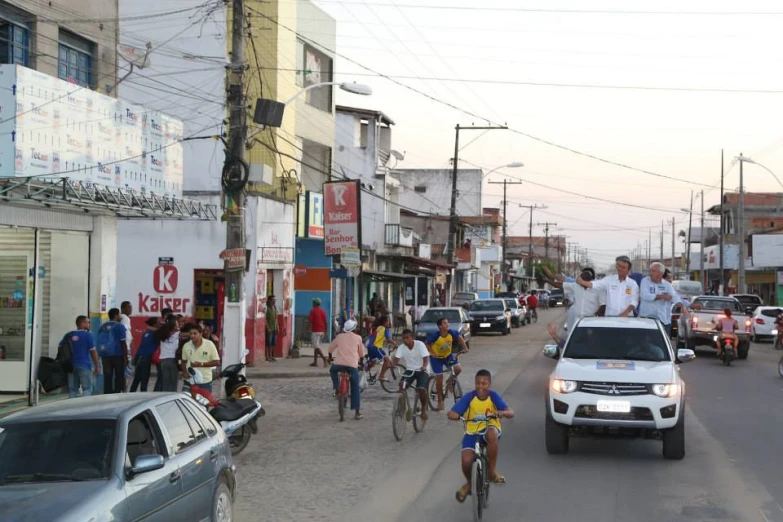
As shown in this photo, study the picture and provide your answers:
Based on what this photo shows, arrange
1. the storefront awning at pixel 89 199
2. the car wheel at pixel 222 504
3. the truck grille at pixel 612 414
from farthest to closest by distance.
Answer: the storefront awning at pixel 89 199
the truck grille at pixel 612 414
the car wheel at pixel 222 504

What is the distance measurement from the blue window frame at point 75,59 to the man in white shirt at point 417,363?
340 inches

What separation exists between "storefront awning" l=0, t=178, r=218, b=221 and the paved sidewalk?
436 centimetres

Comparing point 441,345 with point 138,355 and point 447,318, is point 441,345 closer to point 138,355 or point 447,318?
point 138,355

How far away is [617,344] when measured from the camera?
13273 mm

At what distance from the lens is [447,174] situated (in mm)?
85500

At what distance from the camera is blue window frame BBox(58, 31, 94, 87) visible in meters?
18.3

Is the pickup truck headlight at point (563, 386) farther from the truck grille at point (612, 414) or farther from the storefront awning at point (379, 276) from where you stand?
the storefront awning at point (379, 276)

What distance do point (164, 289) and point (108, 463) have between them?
69.4 ft

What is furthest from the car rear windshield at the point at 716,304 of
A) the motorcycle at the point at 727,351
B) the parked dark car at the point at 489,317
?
the parked dark car at the point at 489,317

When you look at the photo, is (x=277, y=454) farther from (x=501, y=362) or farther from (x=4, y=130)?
(x=501, y=362)

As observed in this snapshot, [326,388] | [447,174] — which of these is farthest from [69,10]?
[447,174]

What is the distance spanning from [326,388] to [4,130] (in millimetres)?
10614

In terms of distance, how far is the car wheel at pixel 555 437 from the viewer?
1237 cm

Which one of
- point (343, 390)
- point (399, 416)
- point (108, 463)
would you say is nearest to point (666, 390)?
point (399, 416)
